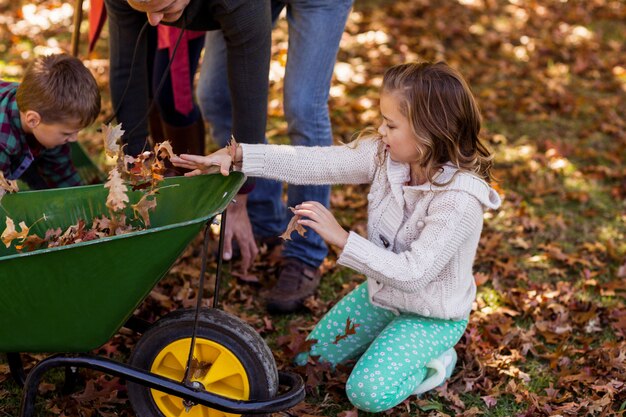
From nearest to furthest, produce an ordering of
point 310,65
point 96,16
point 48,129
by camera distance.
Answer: point 48,129
point 310,65
point 96,16

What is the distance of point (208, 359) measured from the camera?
8.48 ft

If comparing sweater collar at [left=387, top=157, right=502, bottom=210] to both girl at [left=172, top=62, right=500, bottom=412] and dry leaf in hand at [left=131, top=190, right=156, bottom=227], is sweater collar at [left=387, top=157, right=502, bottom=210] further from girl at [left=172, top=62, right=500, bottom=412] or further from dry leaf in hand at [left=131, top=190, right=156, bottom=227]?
dry leaf in hand at [left=131, top=190, right=156, bottom=227]

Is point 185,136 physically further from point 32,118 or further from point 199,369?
point 199,369

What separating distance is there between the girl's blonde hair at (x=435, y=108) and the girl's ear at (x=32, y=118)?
1338 mm

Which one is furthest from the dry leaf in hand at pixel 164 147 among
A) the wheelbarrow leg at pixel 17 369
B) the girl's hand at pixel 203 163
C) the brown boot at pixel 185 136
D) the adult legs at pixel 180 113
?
the brown boot at pixel 185 136

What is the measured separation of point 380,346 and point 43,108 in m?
1.56

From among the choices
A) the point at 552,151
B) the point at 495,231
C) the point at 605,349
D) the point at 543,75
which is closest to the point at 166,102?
the point at 495,231

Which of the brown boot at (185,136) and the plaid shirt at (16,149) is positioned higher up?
the plaid shirt at (16,149)

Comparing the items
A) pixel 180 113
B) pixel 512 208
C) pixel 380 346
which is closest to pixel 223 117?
pixel 180 113

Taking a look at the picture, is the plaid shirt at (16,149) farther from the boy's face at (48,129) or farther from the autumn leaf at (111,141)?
the autumn leaf at (111,141)

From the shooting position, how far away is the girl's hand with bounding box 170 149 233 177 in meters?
2.63

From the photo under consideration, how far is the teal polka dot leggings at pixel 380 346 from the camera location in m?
2.76

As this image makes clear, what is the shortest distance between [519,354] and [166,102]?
1.98 m

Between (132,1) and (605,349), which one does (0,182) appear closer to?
(132,1)
